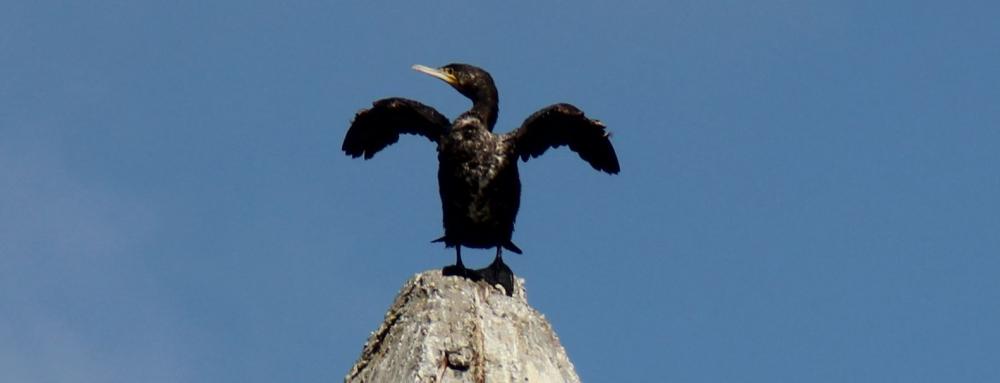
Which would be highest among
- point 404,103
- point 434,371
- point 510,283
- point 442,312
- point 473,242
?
point 404,103

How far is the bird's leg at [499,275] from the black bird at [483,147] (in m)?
1.09

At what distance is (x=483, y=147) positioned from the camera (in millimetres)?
11344

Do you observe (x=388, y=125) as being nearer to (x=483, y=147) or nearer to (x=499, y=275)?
(x=483, y=147)

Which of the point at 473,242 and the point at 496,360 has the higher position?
the point at 473,242

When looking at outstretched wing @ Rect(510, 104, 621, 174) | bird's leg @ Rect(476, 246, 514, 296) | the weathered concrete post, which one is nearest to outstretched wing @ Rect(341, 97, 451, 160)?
outstretched wing @ Rect(510, 104, 621, 174)

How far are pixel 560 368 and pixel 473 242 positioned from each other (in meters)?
3.22

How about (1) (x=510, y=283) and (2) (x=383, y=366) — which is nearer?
(2) (x=383, y=366)

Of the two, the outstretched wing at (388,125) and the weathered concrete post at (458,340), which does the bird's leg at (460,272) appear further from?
the outstretched wing at (388,125)

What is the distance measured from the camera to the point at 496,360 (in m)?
7.98

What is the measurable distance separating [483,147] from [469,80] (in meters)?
0.57

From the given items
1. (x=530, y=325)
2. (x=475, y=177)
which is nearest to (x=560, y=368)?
(x=530, y=325)

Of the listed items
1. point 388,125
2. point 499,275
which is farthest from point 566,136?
point 499,275

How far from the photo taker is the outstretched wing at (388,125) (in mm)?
11695

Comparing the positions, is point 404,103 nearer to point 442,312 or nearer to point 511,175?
point 511,175
